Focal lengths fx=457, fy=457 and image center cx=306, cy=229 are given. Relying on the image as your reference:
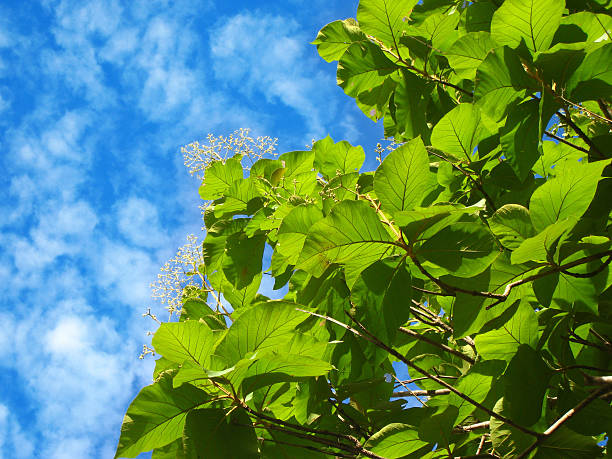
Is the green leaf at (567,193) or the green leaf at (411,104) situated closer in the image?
the green leaf at (567,193)

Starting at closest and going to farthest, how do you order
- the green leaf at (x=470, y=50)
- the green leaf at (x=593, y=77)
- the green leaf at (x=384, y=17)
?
1. the green leaf at (x=593, y=77)
2. the green leaf at (x=470, y=50)
3. the green leaf at (x=384, y=17)

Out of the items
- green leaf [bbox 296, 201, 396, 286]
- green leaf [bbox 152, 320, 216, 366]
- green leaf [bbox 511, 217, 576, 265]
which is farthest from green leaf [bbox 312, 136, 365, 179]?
green leaf [bbox 152, 320, 216, 366]

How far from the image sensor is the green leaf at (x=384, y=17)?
230 cm

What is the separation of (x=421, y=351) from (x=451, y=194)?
1.07 metres

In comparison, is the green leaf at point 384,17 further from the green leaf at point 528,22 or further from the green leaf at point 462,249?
the green leaf at point 462,249

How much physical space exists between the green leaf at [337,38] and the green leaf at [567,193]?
1514 millimetres

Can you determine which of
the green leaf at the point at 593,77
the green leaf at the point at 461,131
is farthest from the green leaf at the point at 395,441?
the green leaf at the point at 593,77

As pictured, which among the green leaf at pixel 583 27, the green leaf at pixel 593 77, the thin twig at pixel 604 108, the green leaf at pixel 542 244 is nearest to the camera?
the green leaf at pixel 542 244

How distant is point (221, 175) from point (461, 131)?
1.37m

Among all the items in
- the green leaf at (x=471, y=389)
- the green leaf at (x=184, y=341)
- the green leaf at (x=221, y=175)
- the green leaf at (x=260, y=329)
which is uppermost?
the green leaf at (x=221, y=175)

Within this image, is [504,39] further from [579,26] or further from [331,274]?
[331,274]

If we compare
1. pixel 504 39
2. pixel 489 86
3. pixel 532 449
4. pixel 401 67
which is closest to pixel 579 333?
pixel 532 449

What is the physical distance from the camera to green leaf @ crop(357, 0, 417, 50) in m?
2.30

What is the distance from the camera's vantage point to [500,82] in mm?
1832
